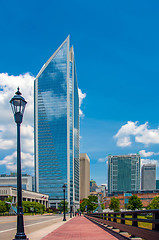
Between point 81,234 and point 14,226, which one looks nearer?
point 81,234

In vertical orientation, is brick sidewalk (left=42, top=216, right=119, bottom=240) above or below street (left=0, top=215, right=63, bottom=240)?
above

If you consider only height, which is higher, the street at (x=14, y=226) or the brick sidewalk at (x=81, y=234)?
the brick sidewalk at (x=81, y=234)

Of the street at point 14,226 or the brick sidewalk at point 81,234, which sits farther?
the street at point 14,226

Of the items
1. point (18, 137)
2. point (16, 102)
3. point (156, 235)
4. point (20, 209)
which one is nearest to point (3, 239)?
point (20, 209)

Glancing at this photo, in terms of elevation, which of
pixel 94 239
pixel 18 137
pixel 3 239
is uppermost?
pixel 18 137

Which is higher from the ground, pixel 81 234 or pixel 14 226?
pixel 81 234

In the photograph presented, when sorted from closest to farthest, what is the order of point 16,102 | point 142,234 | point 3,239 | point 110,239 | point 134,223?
point 142,234
point 134,223
point 110,239
point 16,102
point 3,239

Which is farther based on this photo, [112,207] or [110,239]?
[112,207]

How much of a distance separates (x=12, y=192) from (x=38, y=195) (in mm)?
49388

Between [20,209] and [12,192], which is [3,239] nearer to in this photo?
[20,209]

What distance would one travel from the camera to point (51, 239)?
12086mm

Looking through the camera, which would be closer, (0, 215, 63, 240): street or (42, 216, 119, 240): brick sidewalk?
(42, 216, 119, 240): brick sidewalk

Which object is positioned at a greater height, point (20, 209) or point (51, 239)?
point (20, 209)

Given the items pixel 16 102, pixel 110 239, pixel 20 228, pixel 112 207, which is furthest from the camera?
pixel 112 207
